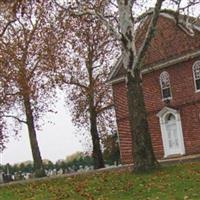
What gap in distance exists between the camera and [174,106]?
3934 cm

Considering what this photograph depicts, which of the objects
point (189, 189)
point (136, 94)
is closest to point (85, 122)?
point (136, 94)

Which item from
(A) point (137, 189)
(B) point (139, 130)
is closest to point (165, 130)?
(B) point (139, 130)

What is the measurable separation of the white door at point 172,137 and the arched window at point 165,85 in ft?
5.37

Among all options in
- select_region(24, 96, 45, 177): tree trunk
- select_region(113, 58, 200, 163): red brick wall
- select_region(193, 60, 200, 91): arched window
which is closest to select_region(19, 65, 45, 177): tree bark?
select_region(24, 96, 45, 177): tree trunk

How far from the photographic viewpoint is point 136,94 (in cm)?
2073

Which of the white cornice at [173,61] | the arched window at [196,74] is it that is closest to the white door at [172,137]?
the arched window at [196,74]

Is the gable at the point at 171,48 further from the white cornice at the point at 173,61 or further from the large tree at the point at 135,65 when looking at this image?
the large tree at the point at 135,65

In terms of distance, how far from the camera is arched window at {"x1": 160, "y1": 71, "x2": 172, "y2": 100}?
131 feet

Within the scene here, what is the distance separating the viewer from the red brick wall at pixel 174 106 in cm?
3756

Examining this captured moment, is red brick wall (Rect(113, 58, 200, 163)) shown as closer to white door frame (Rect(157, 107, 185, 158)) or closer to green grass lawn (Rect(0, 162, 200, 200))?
white door frame (Rect(157, 107, 185, 158))

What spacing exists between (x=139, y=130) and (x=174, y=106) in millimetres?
19248

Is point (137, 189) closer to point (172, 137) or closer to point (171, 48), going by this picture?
point (172, 137)

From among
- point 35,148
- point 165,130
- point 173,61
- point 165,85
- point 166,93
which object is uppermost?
point 173,61

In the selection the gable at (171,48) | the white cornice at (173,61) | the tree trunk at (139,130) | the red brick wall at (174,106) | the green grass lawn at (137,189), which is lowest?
the green grass lawn at (137,189)
